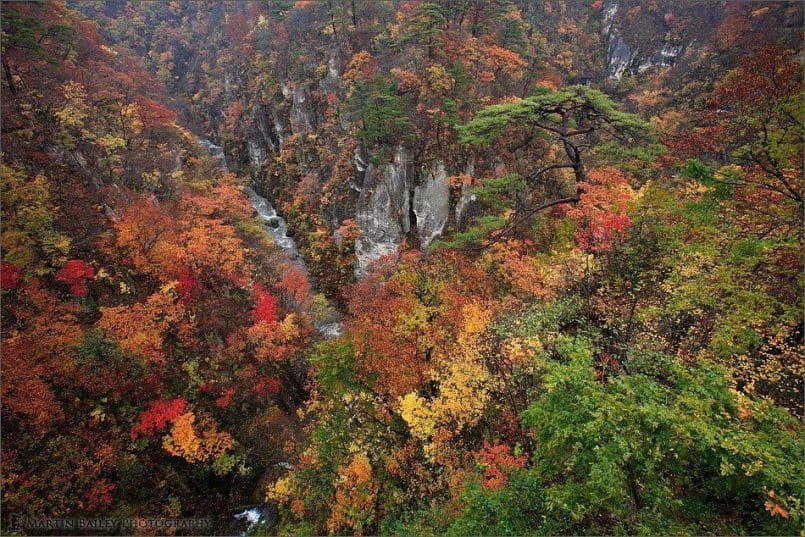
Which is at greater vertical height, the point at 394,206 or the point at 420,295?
the point at 394,206

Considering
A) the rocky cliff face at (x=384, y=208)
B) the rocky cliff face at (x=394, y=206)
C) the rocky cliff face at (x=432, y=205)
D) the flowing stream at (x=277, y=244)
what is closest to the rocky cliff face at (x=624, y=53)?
the rocky cliff face at (x=432, y=205)

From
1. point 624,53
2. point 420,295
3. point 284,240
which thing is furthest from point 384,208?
point 624,53

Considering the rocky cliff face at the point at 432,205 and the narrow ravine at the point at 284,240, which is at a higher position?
the rocky cliff face at the point at 432,205

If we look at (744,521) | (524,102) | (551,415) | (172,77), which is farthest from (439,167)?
(172,77)

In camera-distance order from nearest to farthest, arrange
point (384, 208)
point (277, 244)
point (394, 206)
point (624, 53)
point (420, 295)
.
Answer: point (420, 295) < point (394, 206) < point (384, 208) < point (277, 244) < point (624, 53)

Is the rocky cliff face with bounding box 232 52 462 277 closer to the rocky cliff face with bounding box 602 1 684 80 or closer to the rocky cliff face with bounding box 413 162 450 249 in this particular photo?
the rocky cliff face with bounding box 413 162 450 249

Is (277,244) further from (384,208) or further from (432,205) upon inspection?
(432,205)

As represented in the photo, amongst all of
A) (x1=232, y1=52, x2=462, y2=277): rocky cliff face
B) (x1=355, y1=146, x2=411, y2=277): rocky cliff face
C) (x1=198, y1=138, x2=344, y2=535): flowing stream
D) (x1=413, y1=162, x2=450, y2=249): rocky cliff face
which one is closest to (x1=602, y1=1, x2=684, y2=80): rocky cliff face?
(x1=413, y1=162, x2=450, y2=249): rocky cliff face

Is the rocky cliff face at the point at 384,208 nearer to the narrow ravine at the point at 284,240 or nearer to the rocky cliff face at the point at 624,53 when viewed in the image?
the narrow ravine at the point at 284,240

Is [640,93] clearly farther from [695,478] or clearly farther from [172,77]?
[172,77]
